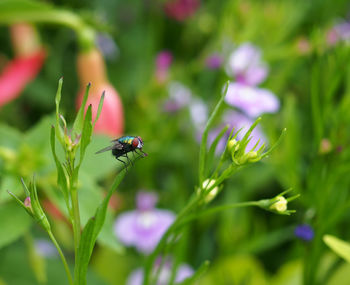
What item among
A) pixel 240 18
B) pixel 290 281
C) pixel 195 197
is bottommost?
pixel 290 281

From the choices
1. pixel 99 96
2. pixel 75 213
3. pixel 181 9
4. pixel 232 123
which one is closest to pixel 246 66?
pixel 232 123

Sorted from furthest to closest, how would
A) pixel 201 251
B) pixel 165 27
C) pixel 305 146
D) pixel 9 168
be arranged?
pixel 165 27 → pixel 305 146 → pixel 201 251 → pixel 9 168

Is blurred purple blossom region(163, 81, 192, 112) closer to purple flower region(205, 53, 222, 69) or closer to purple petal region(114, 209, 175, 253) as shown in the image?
purple flower region(205, 53, 222, 69)

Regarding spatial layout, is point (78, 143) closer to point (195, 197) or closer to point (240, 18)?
point (195, 197)

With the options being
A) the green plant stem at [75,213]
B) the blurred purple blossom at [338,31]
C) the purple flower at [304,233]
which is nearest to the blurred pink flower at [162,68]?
the blurred purple blossom at [338,31]

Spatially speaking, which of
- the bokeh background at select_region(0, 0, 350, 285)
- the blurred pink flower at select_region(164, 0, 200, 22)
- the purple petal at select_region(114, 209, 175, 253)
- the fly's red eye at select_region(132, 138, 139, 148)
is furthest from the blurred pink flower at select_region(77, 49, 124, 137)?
the blurred pink flower at select_region(164, 0, 200, 22)

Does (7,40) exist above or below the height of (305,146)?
above

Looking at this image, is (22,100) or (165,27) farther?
(165,27)

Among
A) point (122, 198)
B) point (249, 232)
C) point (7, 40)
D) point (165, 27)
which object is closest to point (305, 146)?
point (249, 232)
